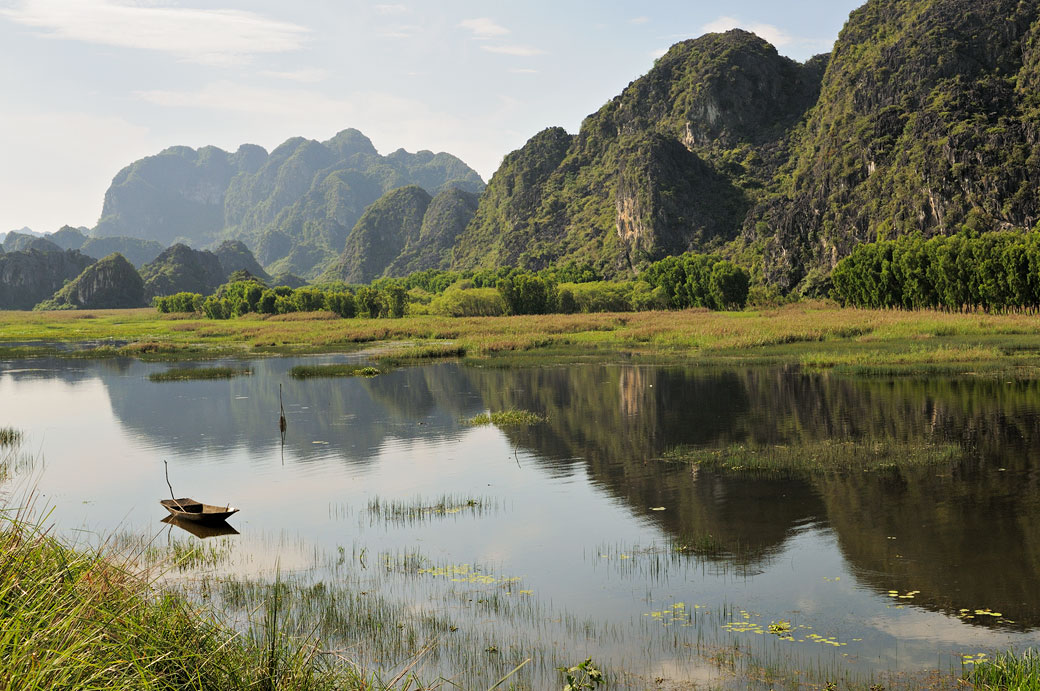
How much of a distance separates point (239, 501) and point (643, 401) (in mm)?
23609

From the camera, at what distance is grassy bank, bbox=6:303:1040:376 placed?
54.8 meters

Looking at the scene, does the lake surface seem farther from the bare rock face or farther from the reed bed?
the bare rock face

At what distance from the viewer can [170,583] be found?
18062 mm

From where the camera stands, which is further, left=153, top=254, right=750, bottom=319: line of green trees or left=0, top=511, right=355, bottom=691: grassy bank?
left=153, top=254, right=750, bottom=319: line of green trees

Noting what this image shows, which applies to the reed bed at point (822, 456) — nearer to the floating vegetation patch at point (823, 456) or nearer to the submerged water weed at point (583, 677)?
the floating vegetation patch at point (823, 456)

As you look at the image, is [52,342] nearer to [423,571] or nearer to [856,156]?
[423,571]

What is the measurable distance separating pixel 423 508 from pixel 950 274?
81751 millimetres

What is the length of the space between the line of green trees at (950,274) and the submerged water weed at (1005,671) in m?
77.6

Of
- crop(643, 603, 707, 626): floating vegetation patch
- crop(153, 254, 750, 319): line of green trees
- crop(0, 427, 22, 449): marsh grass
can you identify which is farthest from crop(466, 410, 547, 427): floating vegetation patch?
crop(153, 254, 750, 319): line of green trees

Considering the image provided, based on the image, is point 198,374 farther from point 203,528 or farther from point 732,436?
point 732,436

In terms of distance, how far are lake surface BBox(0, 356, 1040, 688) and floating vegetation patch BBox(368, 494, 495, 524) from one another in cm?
13

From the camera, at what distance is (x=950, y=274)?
8950 cm

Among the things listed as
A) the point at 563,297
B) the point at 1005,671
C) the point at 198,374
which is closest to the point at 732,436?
the point at 1005,671

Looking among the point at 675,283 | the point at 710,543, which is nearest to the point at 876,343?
the point at 710,543
